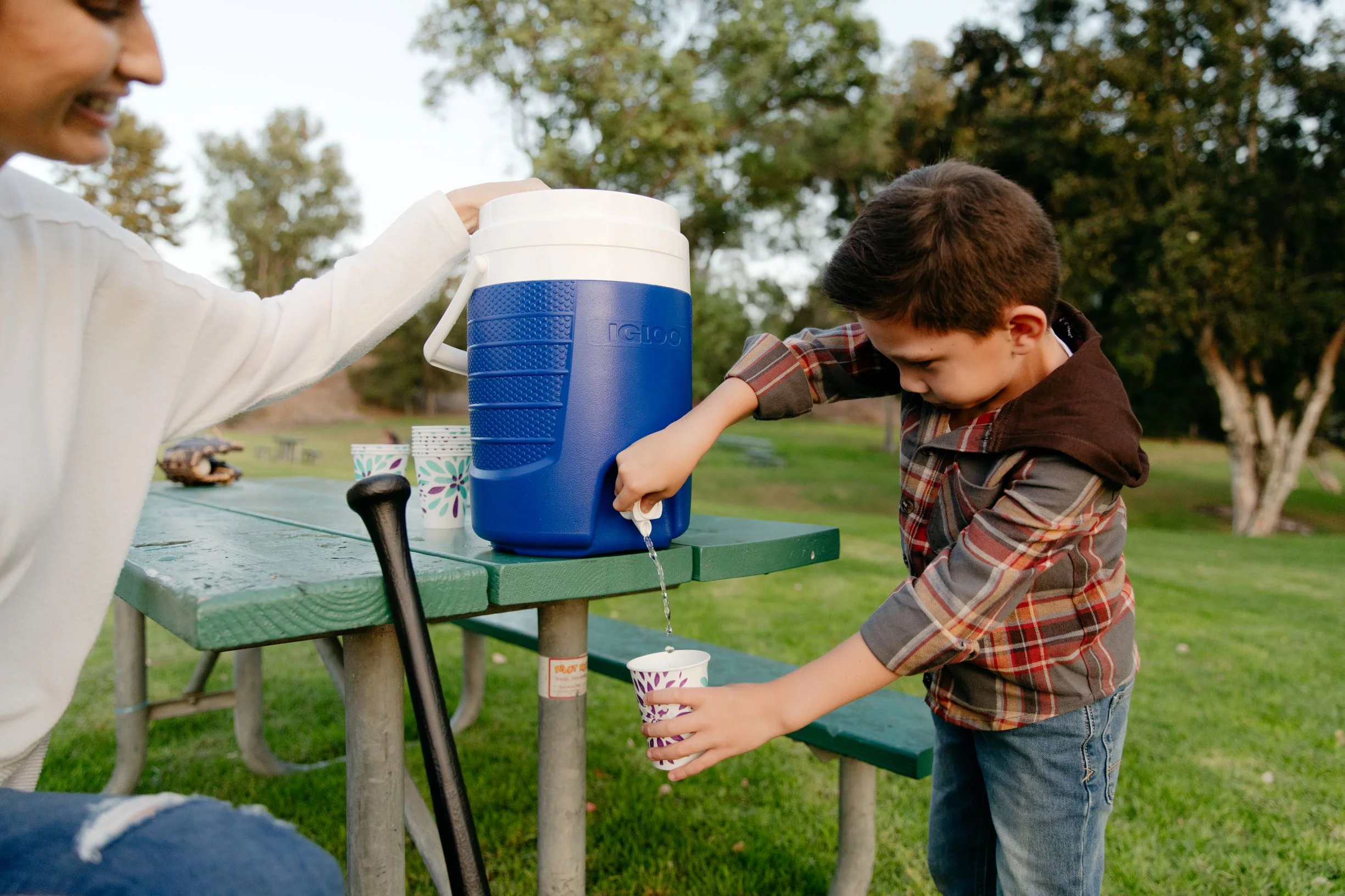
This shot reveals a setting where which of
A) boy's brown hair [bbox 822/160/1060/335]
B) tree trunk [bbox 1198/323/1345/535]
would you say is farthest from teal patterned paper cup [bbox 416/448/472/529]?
tree trunk [bbox 1198/323/1345/535]

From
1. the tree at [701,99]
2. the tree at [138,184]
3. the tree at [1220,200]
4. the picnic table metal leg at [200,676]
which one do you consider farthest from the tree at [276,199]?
the picnic table metal leg at [200,676]

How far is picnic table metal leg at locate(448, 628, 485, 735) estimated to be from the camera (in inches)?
140

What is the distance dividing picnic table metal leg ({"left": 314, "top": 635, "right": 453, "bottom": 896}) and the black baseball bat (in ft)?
1.80

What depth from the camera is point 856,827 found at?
209cm

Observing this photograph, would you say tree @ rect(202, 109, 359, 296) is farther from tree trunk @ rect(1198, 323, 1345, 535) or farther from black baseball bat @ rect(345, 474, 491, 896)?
black baseball bat @ rect(345, 474, 491, 896)

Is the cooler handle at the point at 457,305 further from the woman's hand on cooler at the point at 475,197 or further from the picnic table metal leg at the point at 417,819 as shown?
the picnic table metal leg at the point at 417,819

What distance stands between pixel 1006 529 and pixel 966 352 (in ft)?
0.97

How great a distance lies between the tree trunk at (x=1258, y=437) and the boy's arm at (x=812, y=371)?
13.6 metres

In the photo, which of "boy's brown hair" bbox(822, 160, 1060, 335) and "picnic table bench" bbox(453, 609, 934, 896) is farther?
"picnic table bench" bbox(453, 609, 934, 896)

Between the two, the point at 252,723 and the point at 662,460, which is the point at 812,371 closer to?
the point at 662,460

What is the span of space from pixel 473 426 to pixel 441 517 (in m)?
0.48

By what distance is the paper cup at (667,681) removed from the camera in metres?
1.24

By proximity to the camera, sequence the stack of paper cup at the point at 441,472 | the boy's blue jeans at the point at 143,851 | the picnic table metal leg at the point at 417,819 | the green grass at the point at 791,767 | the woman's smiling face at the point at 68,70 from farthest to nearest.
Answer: the green grass at the point at 791,767, the stack of paper cup at the point at 441,472, the picnic table metal leg at the point at 417,819, the woman's smiling face at the point at 68,70, the boy's blue jeans at the point at 143,851

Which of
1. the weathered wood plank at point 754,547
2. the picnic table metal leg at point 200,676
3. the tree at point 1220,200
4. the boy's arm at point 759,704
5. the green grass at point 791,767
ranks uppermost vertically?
the tree at point 1220,200
